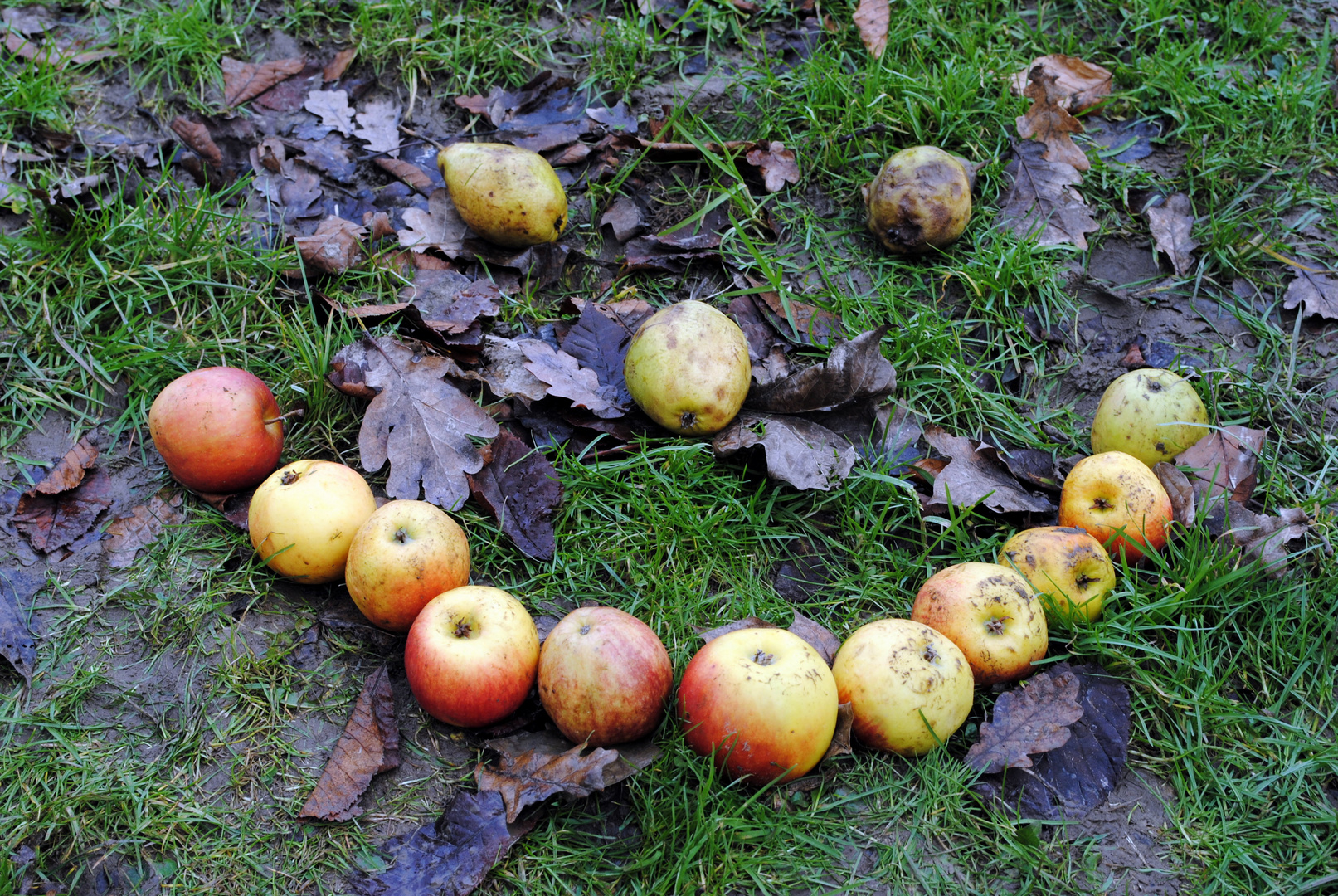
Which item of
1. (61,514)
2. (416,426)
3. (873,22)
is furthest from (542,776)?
(873,22)

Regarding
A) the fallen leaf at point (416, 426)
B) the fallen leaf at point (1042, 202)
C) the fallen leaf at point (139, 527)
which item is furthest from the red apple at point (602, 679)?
the fallen leaf at point (1042, 202)

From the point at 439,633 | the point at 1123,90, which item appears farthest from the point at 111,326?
the point at 1123,90

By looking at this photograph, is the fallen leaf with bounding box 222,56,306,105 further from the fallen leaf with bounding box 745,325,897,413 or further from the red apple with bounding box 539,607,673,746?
the red apple with bounding box 539,607,673,746

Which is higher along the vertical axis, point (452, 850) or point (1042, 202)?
point (1042, 202)

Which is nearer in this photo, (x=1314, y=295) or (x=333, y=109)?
(x=1314, y=295)

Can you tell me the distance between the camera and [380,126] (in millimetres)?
4445

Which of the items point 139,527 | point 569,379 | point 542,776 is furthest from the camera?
point 569,379

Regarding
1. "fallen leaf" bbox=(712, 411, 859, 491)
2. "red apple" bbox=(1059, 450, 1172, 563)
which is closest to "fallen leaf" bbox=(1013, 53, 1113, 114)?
"red apple" bbox=(1059, 450, 1172, 563)

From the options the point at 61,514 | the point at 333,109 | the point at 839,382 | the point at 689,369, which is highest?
the point at 333,109

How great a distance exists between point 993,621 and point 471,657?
1538 mm

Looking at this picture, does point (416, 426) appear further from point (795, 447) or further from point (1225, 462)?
point (1225, 462)

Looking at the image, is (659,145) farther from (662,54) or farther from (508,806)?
(508,806)

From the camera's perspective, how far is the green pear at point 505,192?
3758mm

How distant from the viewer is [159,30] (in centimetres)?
452
